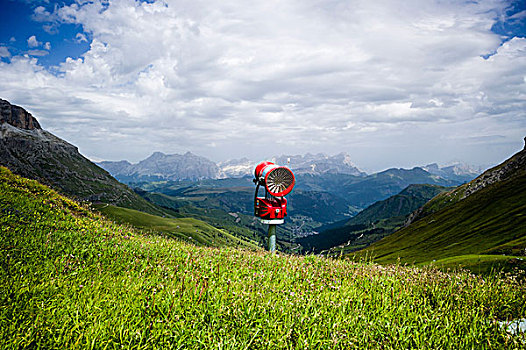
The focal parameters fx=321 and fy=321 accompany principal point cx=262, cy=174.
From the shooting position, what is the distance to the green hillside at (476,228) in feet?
303

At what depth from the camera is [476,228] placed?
11312 cm

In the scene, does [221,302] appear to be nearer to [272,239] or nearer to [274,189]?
[272,239]

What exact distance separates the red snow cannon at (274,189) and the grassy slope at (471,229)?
71174 millimetres

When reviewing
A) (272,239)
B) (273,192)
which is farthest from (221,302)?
(273,192)

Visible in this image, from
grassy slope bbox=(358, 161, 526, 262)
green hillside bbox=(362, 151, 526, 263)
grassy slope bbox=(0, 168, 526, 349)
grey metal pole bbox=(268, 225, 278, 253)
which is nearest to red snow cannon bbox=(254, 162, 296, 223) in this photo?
grey metal pole bbox=(268, 225, 278, 253)

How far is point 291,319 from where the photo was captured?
224 inches

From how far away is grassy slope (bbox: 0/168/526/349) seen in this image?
4777mm

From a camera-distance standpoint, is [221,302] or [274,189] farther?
[274,189]

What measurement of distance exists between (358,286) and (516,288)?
3814 millimetres

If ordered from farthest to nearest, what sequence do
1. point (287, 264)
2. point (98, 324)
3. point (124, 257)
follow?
point (287, 264) → point (124, 257) → point (98, 324)

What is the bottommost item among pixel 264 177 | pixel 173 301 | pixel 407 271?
pixel 407 271

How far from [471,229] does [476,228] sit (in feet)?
8.40

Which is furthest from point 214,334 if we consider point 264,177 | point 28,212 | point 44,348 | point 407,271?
point 264,177

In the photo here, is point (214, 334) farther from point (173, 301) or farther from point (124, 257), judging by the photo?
point (124, 257)
